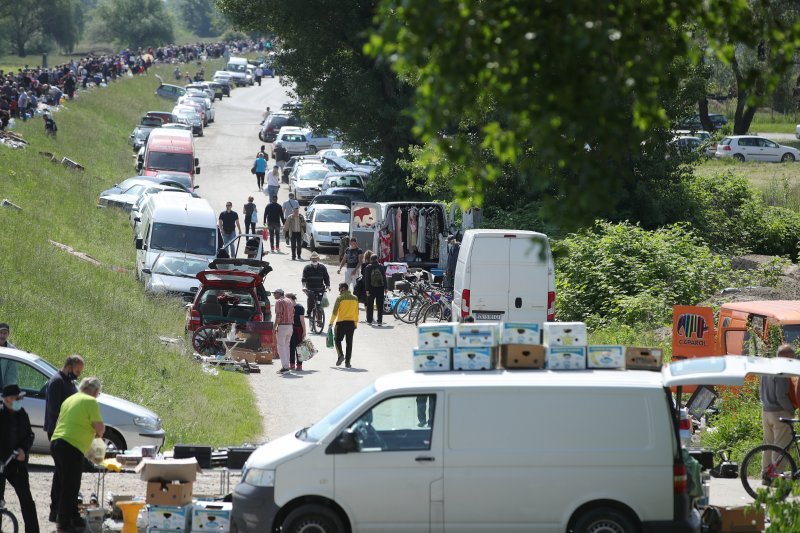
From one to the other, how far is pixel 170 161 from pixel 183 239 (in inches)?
657

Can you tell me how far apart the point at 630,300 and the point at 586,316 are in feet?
3.73

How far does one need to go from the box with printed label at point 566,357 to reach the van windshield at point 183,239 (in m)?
17.2

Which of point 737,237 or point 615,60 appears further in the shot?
point 737,237

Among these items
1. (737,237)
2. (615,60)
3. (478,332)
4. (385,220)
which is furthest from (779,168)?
(615,60)

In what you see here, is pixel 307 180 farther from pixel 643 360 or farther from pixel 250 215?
pixel 643 360

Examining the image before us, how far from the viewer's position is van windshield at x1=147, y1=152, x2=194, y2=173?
4334cm

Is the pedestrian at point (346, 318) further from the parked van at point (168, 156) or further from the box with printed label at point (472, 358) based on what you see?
the parked van at point (168, 156)


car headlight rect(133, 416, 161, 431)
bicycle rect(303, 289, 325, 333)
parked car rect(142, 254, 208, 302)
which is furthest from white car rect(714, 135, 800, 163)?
car headlight rect(133, 416, 161, 431)

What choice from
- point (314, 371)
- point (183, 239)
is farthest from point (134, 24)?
point (314, 371)

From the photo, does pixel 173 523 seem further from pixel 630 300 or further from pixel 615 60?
pixel 630 300

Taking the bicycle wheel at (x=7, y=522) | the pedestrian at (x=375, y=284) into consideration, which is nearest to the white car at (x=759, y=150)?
the pedestrian at (x=375, y=284)

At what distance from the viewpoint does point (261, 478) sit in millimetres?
10789

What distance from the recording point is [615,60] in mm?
7629

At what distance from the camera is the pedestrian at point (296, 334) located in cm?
2142
